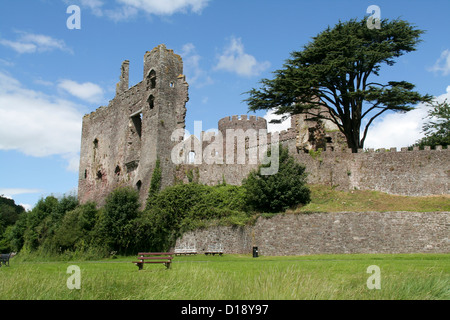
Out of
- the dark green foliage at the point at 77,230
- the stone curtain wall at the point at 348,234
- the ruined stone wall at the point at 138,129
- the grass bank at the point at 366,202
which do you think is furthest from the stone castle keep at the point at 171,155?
the stone curtain wall at the point at 348,234

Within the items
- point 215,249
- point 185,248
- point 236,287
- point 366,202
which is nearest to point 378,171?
point 366,202

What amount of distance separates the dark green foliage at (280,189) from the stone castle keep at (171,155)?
9.07 ft

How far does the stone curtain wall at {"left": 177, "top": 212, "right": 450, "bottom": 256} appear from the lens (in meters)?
20.3

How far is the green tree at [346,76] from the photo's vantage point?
25891 millimetres

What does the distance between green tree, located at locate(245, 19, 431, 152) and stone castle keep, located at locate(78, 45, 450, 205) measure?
8.85 feet

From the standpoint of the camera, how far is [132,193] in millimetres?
28281

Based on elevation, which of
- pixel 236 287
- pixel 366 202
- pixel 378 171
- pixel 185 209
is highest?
pixel 378 171

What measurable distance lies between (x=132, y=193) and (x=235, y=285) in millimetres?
19004

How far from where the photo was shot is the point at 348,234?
69.2ft

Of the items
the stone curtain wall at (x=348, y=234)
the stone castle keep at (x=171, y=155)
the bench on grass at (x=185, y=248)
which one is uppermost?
the stone castle keep at (x=171, y=155)

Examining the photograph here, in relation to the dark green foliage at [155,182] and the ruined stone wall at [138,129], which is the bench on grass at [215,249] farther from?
the ruined stone wall at [138,129]

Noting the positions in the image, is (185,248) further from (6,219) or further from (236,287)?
(6,219)

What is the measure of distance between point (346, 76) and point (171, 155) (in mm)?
11952
